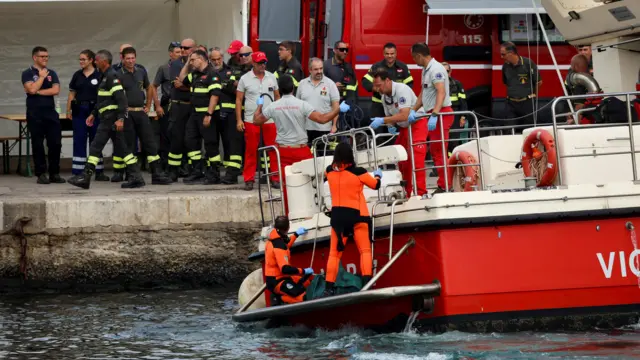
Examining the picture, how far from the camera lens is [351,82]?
48.6 feet

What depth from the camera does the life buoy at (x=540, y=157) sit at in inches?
353

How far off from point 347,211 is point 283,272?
0.90 metres

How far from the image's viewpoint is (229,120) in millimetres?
14117

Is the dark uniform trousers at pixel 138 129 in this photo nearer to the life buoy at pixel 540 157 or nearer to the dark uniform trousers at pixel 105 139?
the dark uniform trousers at pixel 105 139

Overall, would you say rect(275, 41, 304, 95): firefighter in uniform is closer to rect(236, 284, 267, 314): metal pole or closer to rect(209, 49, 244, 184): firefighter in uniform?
rect(209, 49, 244, 184): firefighter in uniform

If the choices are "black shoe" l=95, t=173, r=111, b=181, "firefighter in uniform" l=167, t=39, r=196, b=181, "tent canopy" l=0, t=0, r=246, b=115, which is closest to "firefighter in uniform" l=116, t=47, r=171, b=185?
"firefighter in uniform" l=167, t=39, r=196, b=181

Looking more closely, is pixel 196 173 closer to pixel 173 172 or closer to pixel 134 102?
pixel 173 172

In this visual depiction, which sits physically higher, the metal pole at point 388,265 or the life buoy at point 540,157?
the life buoy at point 540,157

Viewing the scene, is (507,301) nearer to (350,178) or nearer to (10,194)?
(350,178)

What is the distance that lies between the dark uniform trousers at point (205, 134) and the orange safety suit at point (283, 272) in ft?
13.8

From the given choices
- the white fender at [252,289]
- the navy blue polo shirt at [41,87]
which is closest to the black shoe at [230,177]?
the navy blue polo shirt at [41,87]

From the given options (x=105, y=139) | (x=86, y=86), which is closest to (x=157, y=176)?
(x=105, y=139)

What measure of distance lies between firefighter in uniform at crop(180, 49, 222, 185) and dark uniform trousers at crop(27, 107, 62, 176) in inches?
64.9

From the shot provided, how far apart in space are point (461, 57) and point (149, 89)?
3.97 m
